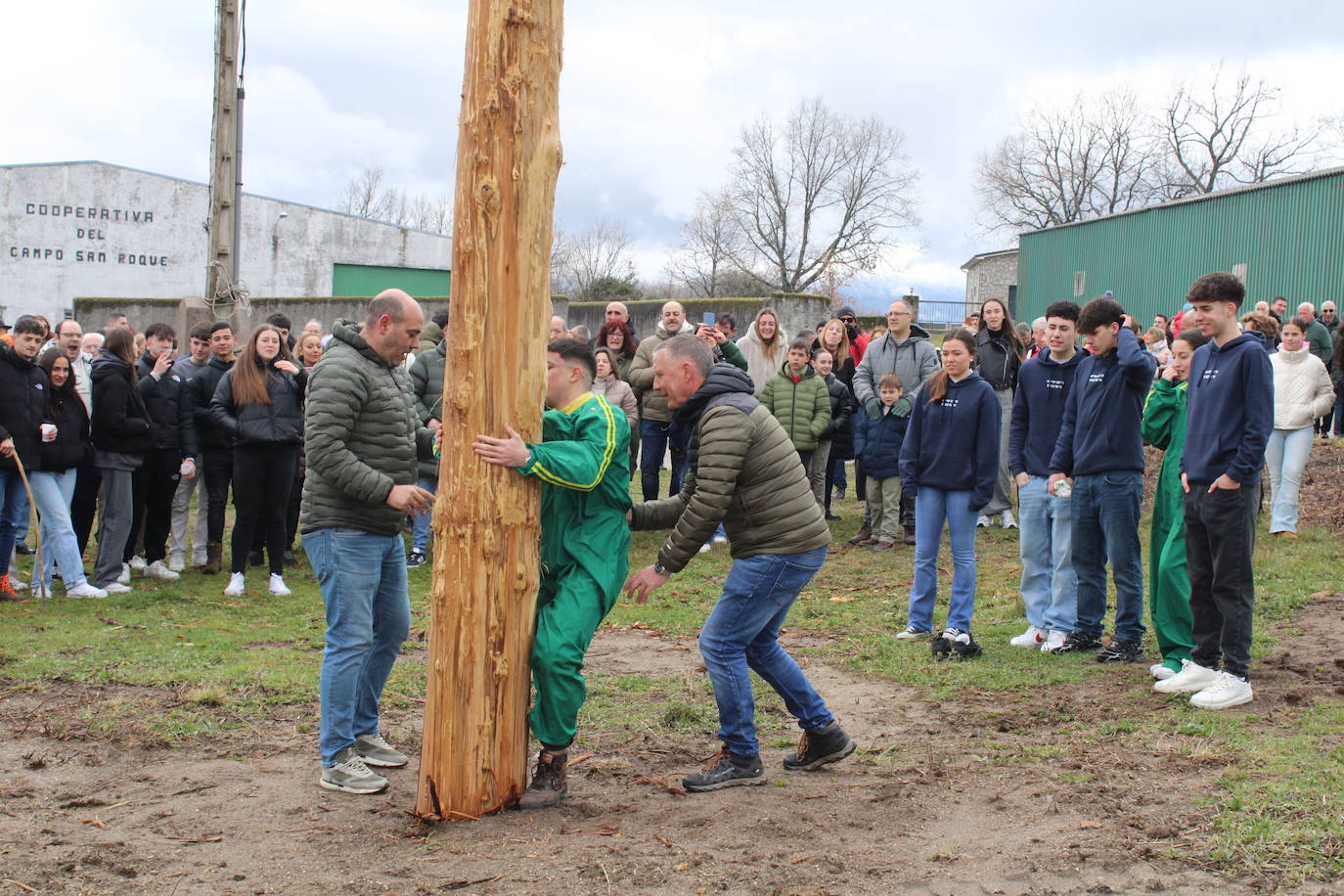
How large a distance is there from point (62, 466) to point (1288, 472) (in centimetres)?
1116

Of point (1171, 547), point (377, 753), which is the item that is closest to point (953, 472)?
point (1171, 547)

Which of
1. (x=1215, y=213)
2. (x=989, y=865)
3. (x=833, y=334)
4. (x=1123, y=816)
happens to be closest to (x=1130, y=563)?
(x=1123, y=816)

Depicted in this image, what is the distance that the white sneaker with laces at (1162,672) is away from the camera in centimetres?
680

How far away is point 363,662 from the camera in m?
5.59

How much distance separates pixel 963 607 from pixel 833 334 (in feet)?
19.9

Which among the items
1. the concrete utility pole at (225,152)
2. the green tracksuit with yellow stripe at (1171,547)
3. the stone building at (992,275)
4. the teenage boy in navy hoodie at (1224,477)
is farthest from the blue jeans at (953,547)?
the stone building at (992,275)

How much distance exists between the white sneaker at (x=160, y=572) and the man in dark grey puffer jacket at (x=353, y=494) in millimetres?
5967

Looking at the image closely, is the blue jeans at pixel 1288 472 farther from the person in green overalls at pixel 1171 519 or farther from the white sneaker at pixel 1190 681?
the white sneaker at pixel 1190 681

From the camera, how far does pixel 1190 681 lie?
655 cm

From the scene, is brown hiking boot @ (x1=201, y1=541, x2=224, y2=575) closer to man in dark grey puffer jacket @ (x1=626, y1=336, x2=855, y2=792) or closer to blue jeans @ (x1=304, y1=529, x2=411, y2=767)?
blue jeans @ (x1=304, y1=529, x2=411, y2=767)

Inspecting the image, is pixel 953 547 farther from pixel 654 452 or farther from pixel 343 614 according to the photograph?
pixel 654 452

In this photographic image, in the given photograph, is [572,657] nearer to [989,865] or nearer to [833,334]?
[989,865]

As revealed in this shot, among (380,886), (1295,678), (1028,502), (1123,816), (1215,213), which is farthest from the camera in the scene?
(1215,213)

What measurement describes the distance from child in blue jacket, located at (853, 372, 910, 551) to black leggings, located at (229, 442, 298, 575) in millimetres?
5654
